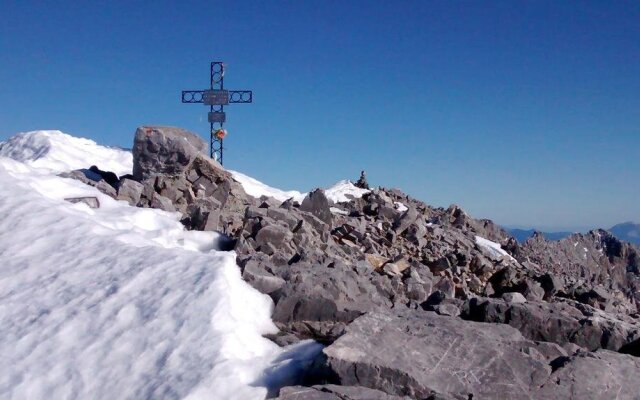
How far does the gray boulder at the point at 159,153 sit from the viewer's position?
15.0 meters

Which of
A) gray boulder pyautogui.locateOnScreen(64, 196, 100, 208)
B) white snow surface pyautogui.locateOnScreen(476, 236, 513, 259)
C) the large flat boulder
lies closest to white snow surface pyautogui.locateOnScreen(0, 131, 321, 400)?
the large flat boulder

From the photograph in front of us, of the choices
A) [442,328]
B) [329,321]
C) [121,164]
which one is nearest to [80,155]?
[121,164]

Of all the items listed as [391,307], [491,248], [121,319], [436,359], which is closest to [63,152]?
[491,248]

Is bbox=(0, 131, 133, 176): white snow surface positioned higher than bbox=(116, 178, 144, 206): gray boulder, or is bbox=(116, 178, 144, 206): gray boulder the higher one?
bbox=(0, 131, 133, 176): white snow surface

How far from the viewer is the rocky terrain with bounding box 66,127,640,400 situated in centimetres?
562

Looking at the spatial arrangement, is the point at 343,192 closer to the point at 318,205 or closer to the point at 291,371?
the point at 318,205

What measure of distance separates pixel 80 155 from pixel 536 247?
20638 mm

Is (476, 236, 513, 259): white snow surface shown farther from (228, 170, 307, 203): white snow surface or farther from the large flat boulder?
the large flat boulder

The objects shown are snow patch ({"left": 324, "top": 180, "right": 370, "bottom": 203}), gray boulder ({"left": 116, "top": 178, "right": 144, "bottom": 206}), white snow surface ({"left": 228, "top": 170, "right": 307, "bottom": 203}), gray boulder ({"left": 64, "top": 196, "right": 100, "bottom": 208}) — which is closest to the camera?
gray boulder ({"left": 64, "top": 196, "right": 100, "bottom": 208})

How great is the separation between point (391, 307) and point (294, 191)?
18.6 meters

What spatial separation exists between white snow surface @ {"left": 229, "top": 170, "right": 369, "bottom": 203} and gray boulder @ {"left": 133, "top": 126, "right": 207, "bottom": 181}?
7.79 m

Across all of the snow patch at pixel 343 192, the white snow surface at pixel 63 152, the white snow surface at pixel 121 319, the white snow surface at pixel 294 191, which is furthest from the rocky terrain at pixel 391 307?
the white snow surface at pixel 63 152

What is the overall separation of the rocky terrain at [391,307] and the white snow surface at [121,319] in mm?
574

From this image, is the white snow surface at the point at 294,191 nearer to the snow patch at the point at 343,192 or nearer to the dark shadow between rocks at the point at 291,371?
the snow patch at the point at 343,192
